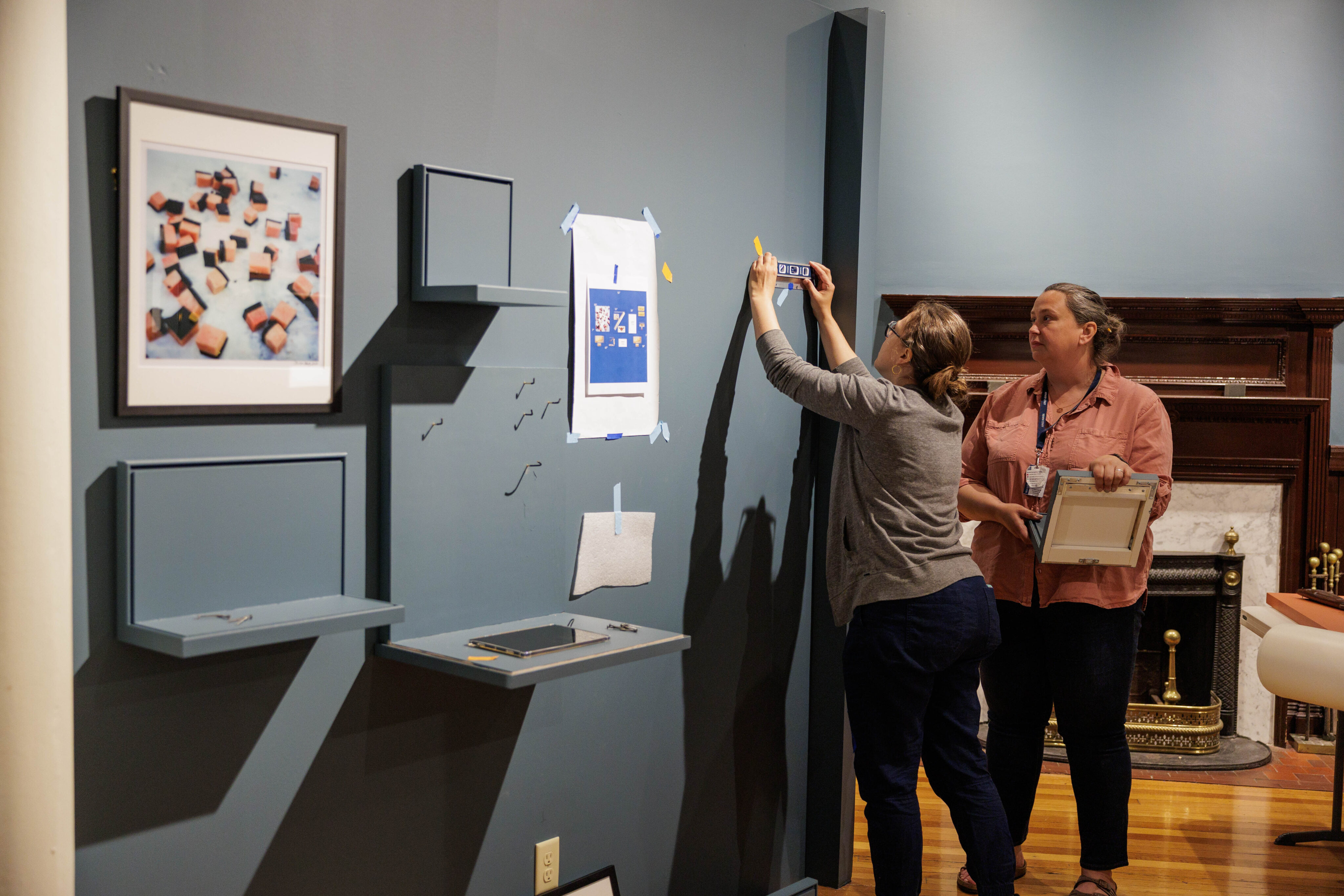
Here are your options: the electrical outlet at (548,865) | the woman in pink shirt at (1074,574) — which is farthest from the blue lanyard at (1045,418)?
the electrical outlet at (548,865)

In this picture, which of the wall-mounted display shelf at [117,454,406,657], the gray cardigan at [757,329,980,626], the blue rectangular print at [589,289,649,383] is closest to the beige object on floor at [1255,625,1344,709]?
the gray cardigan at [757,329,980,626]

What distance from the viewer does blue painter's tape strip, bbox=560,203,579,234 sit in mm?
2266

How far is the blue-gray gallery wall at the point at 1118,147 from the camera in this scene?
4547mm

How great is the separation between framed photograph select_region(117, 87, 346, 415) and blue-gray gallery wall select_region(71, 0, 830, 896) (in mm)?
35

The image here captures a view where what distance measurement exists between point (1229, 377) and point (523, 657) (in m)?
3.64

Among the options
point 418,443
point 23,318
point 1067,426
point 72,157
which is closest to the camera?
point 23,318

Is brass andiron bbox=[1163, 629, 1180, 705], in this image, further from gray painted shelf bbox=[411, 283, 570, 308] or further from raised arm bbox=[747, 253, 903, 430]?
gray painted shelf bbox=[411, 283, 570, 308]

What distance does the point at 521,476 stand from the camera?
2.16m

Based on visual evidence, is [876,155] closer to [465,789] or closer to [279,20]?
[279,20]

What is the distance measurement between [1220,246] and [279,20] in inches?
159

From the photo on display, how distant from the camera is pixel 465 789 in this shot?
7.06ft

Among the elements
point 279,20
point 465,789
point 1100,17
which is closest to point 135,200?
point 279,20

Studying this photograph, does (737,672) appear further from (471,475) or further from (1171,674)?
(1171,674)

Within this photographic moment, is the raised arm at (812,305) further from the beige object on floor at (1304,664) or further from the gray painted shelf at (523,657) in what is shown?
the beige object on floor at (1304,664)
